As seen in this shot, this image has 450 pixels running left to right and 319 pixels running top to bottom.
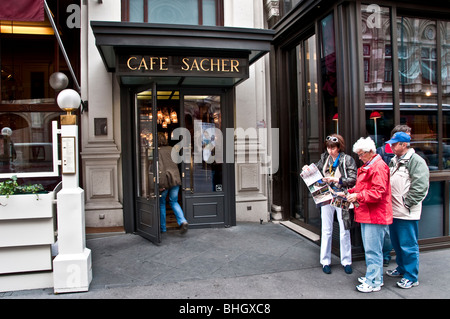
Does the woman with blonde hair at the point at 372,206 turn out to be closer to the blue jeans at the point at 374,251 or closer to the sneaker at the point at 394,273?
the blue jeans at the point at 374,251

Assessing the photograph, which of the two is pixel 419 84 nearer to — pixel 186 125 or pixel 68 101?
pixel 186 125

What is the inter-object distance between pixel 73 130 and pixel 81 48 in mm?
3279

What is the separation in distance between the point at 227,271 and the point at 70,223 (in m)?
2.16

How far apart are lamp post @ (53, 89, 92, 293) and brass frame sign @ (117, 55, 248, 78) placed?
155 cm

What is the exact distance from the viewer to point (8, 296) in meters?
3.96

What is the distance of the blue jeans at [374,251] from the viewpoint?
3.89 meters

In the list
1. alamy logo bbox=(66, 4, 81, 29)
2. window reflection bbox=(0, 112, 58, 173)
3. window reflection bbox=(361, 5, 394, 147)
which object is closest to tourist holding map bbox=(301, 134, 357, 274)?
window reflection bbox=(361, 5, 394, 147)

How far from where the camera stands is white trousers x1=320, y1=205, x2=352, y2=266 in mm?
4465

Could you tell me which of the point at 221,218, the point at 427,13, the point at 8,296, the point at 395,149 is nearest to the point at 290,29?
the point at 427,13

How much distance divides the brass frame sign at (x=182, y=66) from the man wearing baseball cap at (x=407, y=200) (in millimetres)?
2875

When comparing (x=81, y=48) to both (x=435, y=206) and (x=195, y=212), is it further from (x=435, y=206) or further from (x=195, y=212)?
(x=435, y=206)

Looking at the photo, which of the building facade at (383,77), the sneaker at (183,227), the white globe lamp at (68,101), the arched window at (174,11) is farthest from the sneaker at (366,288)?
Answer: the arched window at (174,11)

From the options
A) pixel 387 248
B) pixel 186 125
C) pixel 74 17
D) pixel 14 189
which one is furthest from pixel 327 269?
pixel 74 17

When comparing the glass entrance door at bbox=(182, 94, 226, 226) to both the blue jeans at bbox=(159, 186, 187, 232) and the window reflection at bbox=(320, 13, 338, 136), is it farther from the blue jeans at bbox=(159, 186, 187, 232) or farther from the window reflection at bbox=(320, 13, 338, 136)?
the window reflection at bbox=(320, 13, 338, 136)
